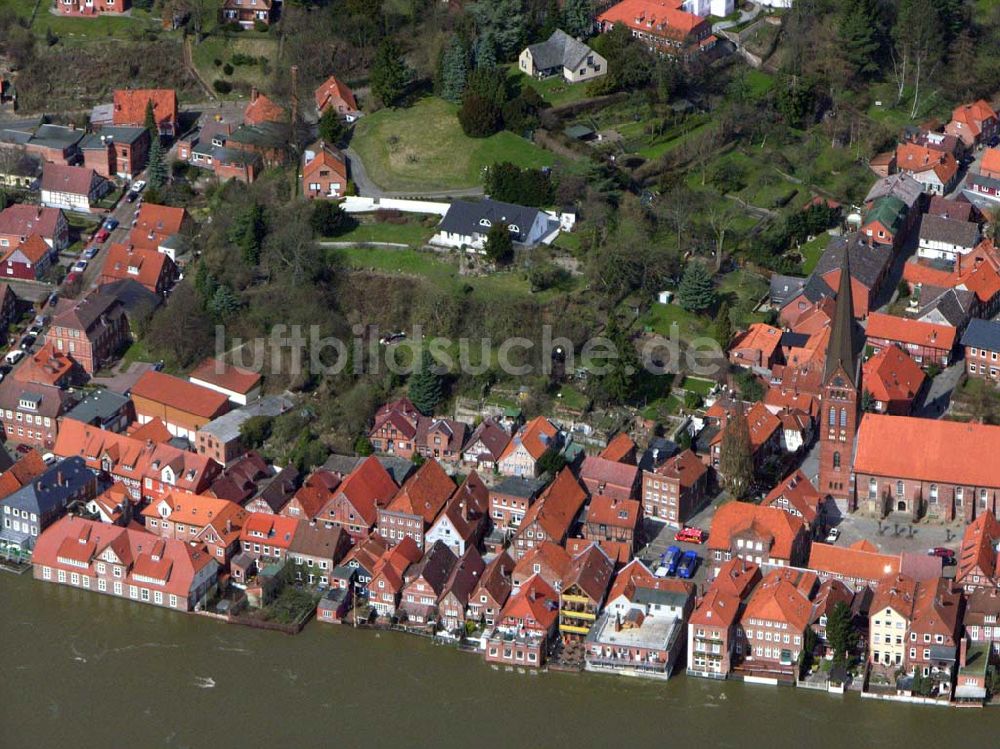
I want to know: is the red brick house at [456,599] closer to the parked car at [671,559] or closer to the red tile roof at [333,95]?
the parked car at [671,559]

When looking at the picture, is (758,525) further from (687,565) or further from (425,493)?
(425,493)

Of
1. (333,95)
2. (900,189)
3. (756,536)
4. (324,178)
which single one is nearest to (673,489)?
(756,536)

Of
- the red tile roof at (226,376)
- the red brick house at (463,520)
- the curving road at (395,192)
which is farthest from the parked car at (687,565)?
the curving road at (395,192)

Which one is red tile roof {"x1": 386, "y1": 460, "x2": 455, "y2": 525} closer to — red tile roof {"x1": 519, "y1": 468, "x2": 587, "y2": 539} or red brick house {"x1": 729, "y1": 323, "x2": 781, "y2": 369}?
red tile roof {"x1": 519, "y1": 468, "x2": 587, "y2": 539}

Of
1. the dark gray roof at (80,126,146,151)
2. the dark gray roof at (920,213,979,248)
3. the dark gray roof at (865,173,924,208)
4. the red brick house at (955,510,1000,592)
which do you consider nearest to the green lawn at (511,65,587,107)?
the dark gray roof at (865,173,924,208)

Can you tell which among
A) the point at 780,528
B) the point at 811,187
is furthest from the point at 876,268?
the point at 780,528
